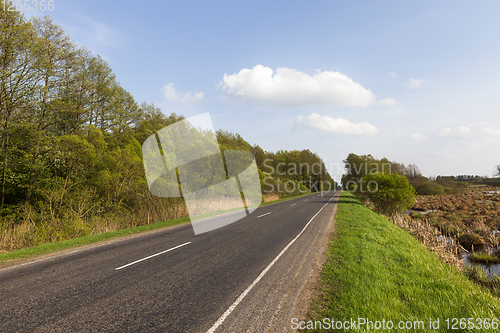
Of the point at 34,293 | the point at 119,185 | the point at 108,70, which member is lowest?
the point at 34,293

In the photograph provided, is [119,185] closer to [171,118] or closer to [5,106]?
[5,106]

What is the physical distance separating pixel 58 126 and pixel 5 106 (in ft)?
12.1

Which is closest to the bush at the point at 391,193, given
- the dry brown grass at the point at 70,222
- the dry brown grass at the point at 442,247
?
the dry brown grass at the point at 442,247

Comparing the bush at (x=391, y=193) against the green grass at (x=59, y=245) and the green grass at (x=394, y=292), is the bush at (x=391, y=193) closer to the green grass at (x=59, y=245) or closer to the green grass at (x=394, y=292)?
the green grass at (x=394, y=292)

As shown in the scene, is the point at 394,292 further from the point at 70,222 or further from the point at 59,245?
the point at 70,222

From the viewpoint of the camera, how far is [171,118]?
39.1 m

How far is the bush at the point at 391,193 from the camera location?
63.5 ft

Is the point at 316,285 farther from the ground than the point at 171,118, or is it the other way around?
the point at 171,118

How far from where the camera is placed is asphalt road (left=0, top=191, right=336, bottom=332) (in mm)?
3574

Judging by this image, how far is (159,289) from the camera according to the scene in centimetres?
470

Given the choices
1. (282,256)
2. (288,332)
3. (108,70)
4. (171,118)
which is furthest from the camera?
(171,118)

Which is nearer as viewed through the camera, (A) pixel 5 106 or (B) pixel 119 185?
(A) pixel 5 106

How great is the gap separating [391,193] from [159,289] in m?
21.0

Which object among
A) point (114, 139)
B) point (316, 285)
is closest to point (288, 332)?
point (316, 285)
